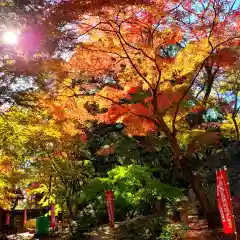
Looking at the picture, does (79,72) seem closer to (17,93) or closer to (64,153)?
(17,93)

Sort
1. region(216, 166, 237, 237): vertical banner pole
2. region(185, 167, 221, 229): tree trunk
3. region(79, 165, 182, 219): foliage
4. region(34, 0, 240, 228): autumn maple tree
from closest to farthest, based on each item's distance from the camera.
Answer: region(216, 166, 237, 237): vertical banner pole → region(34, 0, 240, 228): autumn maple tree → region(185, 167, 221, 229): tree trunk → region(79, 165, 182, 219): foliage

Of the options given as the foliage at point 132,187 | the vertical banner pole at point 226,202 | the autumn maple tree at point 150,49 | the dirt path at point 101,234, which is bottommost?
the dirt path at point 101,234

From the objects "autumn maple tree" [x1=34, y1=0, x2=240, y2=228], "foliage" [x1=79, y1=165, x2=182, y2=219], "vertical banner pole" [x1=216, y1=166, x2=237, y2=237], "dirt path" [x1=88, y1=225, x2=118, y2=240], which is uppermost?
"autumn maple tree" [x1=34, y1=0, x2=240, y2=228]

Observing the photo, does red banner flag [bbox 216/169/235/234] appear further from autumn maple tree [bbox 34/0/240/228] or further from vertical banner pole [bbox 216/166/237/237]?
autumn maple tree [bbox 34/0/240/228]

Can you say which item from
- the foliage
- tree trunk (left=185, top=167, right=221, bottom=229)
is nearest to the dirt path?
the foliage

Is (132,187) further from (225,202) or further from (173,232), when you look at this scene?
(225,202)

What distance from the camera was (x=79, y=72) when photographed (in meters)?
11.4

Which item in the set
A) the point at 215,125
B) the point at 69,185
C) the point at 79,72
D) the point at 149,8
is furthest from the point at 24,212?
the point at 149,8

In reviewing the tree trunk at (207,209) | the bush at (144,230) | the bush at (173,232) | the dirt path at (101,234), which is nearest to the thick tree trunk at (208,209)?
the tree trunk at (207,209)

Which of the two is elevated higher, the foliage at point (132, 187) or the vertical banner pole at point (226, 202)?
the foliage at point (132, 187)

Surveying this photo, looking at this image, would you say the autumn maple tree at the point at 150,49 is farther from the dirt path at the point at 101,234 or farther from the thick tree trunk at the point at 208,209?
the dirt path at the point at 101,234

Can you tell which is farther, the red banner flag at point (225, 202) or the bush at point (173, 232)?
the bush at point (173, 232)

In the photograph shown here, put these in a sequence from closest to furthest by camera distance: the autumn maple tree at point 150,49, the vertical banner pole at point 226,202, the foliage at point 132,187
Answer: the vertical banner pole at point 226,202 < the autumn maple tree at point 150,49 < the foliage at point 132,187

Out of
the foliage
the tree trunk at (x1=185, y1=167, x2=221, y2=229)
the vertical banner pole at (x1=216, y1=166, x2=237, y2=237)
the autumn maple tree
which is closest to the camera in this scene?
the vertical banner pole at (x1=216, y1=166, x2=237, y2=237)
